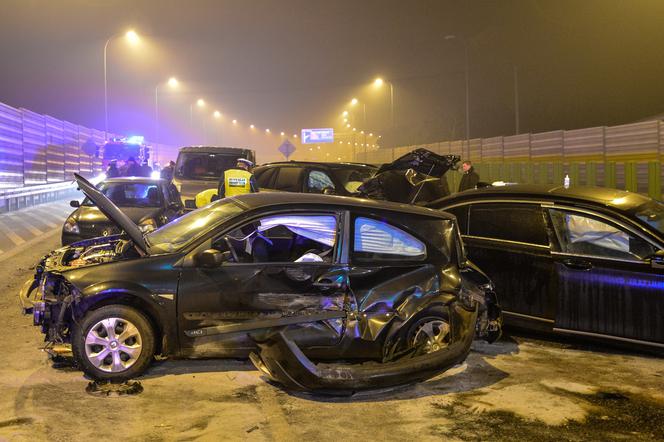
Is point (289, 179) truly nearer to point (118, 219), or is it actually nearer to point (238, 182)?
point (238, 182)

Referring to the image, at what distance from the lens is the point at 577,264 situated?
617 cm

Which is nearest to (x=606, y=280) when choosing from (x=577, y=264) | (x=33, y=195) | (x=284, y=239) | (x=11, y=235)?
(x=577, y=264)

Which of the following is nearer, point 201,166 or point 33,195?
point 201,166

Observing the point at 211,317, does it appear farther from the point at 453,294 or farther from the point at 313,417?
the point at 453,294

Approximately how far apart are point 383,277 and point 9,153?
18774 millimetres

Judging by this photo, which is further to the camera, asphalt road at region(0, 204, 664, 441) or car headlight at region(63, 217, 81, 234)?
car headlight at region(63, 217, 81, 234)

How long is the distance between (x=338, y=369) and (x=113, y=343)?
1.76 m

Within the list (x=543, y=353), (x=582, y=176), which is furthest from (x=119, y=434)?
(x=582, y=176)

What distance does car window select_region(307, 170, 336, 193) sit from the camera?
437 inches

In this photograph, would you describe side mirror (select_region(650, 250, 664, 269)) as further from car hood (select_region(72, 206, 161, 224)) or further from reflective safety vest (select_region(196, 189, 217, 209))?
reflective safety vest (select_region(196, 189, 217, 209))

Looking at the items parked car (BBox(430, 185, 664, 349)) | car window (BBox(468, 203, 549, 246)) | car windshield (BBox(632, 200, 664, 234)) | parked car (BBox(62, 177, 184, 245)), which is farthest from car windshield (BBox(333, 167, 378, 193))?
car windshield (BBox(632, 200, 664, 234))

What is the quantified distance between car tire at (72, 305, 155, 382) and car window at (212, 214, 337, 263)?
876 millimetres

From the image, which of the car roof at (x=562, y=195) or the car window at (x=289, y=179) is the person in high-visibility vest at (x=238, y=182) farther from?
the car roof at (x=562, y=195)

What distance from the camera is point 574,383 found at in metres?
5.45
